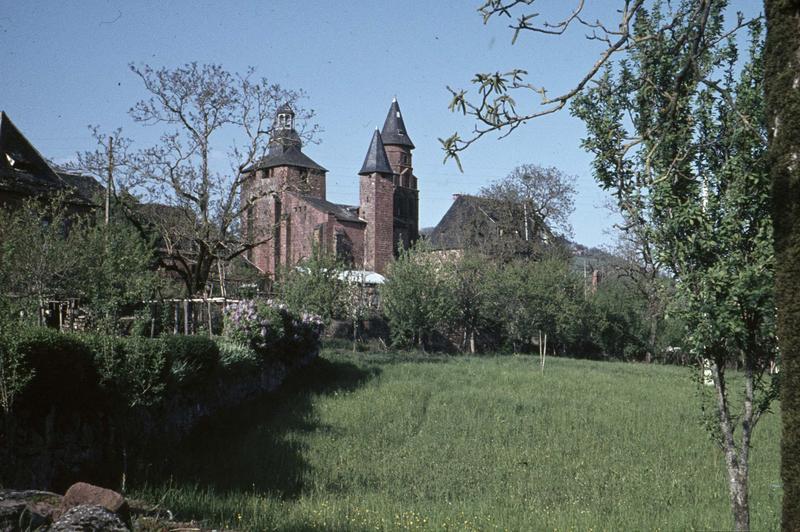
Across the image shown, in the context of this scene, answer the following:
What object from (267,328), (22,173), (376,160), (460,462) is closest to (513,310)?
(267,328)

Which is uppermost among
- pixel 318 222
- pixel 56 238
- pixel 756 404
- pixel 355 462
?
pixel 318 222

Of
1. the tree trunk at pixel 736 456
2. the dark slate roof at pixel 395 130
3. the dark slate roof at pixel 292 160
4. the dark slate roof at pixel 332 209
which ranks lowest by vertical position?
the tree trunk at pixel 736 456

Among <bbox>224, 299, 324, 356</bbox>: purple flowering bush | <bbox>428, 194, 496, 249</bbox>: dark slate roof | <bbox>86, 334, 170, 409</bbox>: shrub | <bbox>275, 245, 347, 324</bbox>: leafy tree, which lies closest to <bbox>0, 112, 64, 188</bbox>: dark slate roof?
<bbox>275, 245, 347, 324</bbox>: leafy tree

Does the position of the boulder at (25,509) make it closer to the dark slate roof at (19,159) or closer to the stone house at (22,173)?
the stone house at (22,173)

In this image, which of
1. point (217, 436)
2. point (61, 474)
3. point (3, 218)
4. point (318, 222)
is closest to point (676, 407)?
point (217, 436)

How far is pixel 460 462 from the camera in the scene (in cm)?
1230

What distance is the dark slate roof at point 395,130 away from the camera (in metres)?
73.8

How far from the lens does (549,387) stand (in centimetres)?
2072

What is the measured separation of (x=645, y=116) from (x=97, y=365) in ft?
23.8

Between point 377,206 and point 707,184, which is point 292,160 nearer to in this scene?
point 377,206

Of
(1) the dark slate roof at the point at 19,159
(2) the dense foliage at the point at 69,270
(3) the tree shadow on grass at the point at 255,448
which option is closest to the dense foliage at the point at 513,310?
(1) the dark slate roof at the point at 19,159

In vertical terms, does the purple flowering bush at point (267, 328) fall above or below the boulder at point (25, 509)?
above

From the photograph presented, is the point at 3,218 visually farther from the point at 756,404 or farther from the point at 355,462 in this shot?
the point at 756,404

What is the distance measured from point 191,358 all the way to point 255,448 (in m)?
→ 1.89
